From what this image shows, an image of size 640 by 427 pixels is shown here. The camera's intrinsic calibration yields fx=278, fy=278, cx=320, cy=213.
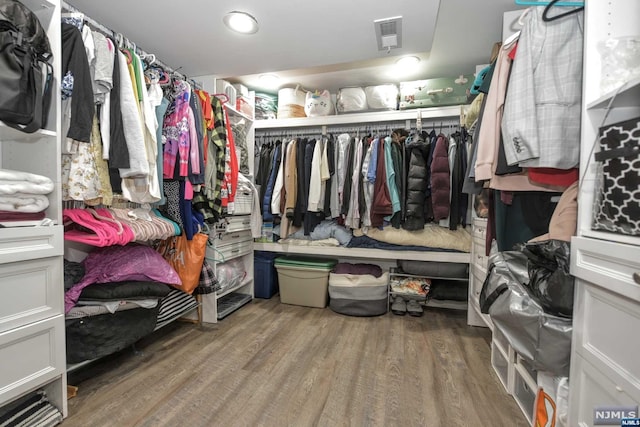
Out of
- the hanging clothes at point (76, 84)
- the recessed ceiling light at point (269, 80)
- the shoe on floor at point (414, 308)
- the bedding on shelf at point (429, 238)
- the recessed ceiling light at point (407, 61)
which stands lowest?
the shoe on floor at point (414, 308)

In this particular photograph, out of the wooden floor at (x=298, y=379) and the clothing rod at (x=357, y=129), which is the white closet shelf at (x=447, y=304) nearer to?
the wooden floor at (x=298, y=379)

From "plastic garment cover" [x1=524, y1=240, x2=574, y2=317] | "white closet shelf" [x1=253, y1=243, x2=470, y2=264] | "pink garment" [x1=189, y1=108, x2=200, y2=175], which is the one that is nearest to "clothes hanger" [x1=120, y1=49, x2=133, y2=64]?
"pink garment" [x1=189, y1=108, x2=200, y2=175]

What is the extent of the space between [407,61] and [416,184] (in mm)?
1047

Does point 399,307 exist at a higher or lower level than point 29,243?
lower

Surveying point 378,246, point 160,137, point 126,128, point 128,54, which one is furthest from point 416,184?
point 128,54

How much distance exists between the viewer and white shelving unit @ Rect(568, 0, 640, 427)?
75 cm

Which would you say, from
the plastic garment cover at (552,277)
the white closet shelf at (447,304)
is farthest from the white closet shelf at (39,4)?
the white closet shelf at (447,304)

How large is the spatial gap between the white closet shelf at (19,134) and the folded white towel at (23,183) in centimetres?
16

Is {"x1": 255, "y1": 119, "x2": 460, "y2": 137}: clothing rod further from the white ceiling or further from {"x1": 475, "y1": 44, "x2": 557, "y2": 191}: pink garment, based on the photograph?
{"x1": 475, "y1": 44, "x2": 557, "y2": 191}: pink garment

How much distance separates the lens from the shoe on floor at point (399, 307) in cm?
245

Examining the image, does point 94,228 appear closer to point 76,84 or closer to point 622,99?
point 76,84

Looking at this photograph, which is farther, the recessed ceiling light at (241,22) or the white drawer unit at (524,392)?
the recessed ceiling light at (241,22)

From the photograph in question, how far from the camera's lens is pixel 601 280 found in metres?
0.82

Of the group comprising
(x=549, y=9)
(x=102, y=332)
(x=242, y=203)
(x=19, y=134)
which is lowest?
(x=102, y=332)
